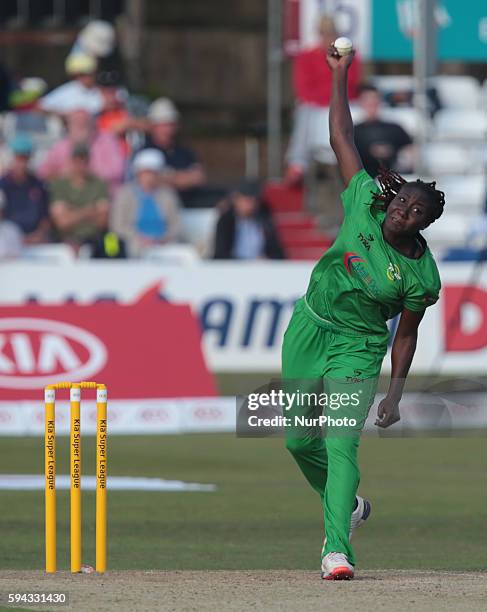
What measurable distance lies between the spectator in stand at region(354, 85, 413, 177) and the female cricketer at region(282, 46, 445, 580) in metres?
11.1

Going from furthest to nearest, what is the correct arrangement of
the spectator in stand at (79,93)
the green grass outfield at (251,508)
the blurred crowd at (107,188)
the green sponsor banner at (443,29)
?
the spectator in stand at (79,93)
the green sponsor banner at (443,29)
the blurred crowd at (107,188)
the green grass outfield at (251,508)

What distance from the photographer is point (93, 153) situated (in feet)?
68.4

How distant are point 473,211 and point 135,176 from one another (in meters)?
3.99

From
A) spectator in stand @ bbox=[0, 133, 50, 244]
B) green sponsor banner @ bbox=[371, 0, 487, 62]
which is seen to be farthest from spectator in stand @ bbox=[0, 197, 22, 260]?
green sponsor banner @ bbox=[371, 0, 487, 62]

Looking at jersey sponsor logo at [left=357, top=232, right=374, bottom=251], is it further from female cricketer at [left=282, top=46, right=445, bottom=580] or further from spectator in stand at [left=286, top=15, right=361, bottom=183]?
spectator in stand at [left=286, top=15, right=361, bottom=183]

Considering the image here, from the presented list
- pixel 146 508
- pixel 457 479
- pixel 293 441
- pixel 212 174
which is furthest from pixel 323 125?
pixel 293 441

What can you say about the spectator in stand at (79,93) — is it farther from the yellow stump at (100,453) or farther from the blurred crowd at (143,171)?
the yellow stump at (100,453)

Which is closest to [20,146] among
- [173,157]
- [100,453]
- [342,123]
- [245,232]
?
[173,157]

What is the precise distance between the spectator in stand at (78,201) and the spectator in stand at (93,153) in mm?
881

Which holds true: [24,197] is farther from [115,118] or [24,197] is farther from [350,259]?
[350,259]

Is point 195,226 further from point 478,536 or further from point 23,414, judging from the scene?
point 478,536

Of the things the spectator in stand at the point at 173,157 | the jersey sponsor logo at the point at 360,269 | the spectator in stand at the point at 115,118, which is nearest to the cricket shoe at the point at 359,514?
the jersey sponsor logo at the point at 360,269

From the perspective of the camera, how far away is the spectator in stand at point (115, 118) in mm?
21172

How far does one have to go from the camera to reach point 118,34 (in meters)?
26.9
